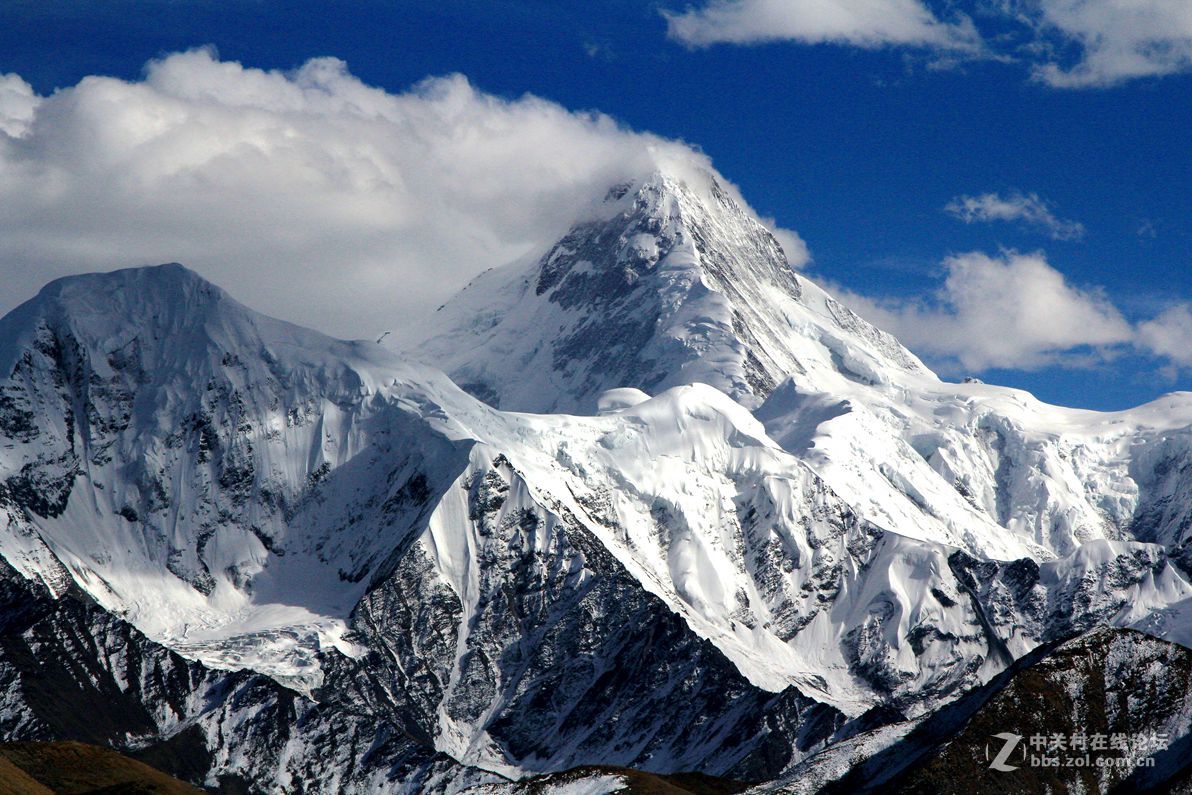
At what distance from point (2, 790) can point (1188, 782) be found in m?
119

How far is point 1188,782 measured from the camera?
7638 inches

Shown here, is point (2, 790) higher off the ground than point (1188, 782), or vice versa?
point (1188, 782)

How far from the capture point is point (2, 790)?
19938 cm
